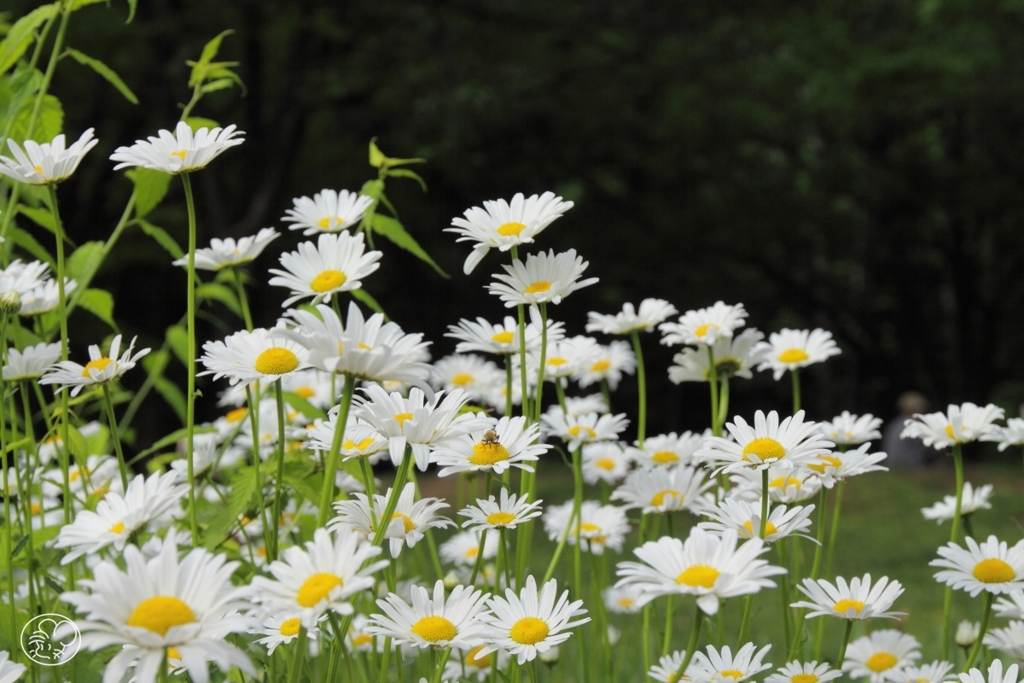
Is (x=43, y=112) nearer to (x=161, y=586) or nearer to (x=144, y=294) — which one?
(x=161, y=586)

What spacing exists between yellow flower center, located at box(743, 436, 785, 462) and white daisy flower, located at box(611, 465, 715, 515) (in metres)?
0.34

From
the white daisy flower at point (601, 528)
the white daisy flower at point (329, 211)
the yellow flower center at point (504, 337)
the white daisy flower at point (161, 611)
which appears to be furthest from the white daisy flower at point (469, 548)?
the white daisy flower at point (161, 611)

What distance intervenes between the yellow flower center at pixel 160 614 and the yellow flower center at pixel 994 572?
0.94 meters

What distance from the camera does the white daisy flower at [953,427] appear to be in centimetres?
138

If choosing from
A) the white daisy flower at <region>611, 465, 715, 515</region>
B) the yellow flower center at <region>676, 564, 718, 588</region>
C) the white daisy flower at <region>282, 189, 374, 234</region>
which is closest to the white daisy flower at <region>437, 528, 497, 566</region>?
the white daisy flower at <region>611, 465, 715, 515</region>

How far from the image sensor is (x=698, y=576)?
2.74ft

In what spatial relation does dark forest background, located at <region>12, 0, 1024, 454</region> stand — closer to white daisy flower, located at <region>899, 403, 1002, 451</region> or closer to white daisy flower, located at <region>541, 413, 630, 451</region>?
white daisy flower, located at <region>541, 413, 630, 451</region>

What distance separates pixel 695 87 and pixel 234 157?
4856 mm

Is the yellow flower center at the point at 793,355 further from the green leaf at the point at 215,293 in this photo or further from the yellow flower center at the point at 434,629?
the green leaf at the point at 215,293

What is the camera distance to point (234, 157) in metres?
10.5

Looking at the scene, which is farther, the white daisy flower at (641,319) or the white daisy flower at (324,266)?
the white daisy flower at (641,319)

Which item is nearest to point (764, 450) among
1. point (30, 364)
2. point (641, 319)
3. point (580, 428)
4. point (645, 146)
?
point (580, 428)

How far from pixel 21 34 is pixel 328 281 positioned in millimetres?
704

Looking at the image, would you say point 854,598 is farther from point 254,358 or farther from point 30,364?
point 30,364
